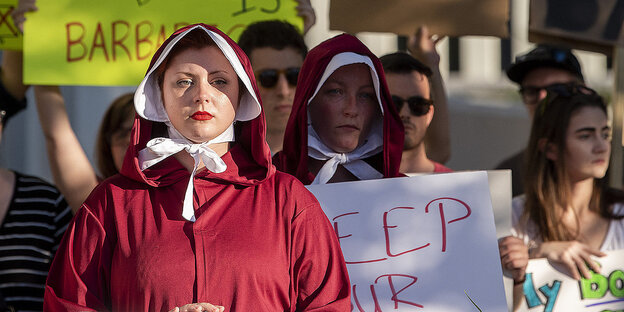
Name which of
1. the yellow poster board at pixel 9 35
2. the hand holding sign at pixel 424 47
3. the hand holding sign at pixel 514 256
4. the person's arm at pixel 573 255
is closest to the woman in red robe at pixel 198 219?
the hand holding sign at pixel 514 256

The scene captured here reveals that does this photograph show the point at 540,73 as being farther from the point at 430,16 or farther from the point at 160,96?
the point at 160,96

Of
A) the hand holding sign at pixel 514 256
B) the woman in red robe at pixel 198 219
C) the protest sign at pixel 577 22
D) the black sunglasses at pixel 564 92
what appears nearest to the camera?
the woman in red robe at pixel 198 219

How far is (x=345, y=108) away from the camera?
332 centimetres

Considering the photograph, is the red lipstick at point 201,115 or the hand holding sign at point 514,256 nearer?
the red lipstick at point 201,115

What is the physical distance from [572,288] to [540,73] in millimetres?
1555

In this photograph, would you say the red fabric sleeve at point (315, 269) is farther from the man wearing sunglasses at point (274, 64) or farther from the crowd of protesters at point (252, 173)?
the man wearing sunglasses at point (274, 64)

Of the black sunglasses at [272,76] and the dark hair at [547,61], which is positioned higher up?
the dark hair at [547,61]

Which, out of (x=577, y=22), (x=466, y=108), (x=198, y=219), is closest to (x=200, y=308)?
(x=198, y=219)

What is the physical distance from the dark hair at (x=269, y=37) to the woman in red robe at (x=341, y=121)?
2.23ft

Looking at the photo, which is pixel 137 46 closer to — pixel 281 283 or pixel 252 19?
pixel 252 19

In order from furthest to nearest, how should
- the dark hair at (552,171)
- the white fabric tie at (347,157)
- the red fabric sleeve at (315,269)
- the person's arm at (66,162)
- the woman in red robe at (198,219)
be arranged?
1. the dark hair at (552,171)
2. the person's arm at (66,162)
3. the white fabric tie at (347,157)
4. the red fabric sleeve at (315,269)
5. the woman in red robe at (198,219)

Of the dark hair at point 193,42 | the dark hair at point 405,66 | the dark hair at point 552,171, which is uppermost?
the dark hair at point 405,66

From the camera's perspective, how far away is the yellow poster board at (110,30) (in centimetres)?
393

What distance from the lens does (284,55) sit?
13.4 ft
